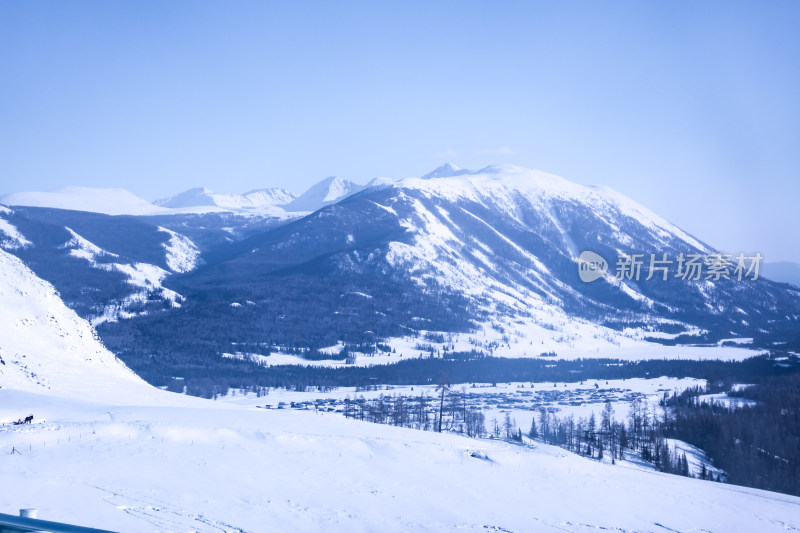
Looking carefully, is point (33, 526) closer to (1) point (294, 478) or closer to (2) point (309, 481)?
(2) point (309, 481)

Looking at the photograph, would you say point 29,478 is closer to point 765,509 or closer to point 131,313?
point 765,509

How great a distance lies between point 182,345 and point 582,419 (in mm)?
103590

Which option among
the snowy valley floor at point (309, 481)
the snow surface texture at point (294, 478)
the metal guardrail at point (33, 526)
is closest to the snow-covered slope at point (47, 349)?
the snow surface texture at point (294, 478)

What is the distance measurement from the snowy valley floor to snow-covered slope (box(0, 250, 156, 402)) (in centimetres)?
529

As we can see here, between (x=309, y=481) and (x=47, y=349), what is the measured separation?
1217 inches

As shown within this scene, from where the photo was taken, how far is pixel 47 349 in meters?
45.4

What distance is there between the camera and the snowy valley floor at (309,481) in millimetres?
19188

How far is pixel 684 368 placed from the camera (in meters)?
146

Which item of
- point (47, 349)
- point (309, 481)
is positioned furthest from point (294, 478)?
point (47, 349)

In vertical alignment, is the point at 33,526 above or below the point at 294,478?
above

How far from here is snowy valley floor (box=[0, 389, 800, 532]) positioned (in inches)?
755

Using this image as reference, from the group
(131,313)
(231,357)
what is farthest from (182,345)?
(131,313)

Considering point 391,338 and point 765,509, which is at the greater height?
point 391,338

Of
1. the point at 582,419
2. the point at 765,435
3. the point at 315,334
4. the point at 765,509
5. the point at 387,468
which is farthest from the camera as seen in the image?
the point at 315,334
